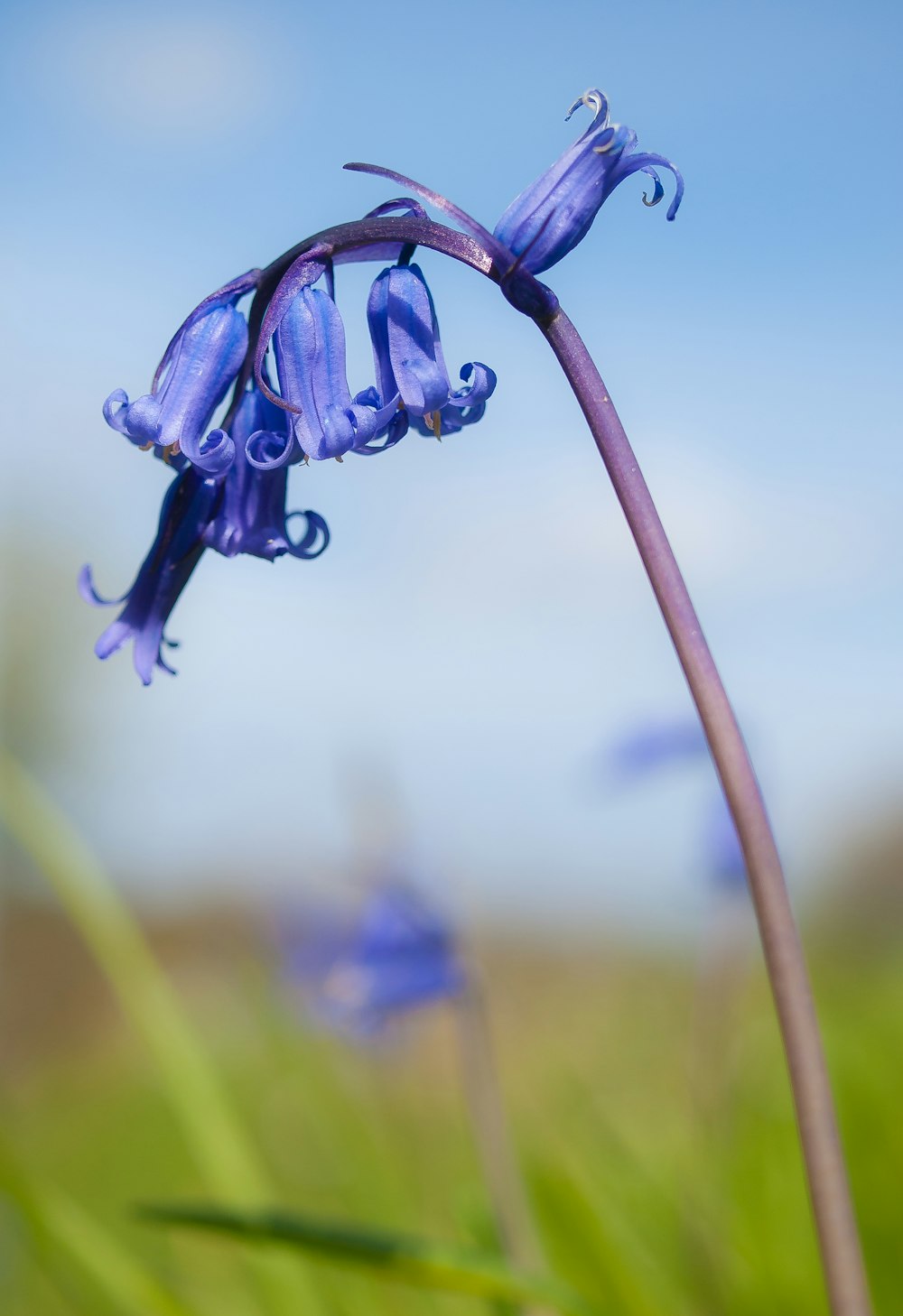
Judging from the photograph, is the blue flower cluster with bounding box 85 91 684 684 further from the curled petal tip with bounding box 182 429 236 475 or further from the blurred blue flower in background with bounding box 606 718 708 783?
the blurred blue flower in background with bounding box 606 718 708 783

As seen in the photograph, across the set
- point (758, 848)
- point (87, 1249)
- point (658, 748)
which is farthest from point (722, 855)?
point (758, 848)

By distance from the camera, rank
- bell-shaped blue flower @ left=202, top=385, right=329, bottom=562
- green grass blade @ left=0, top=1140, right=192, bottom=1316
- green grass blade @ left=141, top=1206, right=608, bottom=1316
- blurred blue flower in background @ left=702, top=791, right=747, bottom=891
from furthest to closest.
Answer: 1. blurred blue flower in background @ left=702, top=791, right=747, bottom=891
2. green grass blade @ left=0, top=1140, right=192, bottom=1316
3. green grass blade @ left=141, top=1206, right=608, bottom=1316
4. bell-shaped blue flower @ left=202, top=385, right=329, bottom=562

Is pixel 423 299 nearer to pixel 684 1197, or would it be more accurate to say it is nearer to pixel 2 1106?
pixel 684 1197

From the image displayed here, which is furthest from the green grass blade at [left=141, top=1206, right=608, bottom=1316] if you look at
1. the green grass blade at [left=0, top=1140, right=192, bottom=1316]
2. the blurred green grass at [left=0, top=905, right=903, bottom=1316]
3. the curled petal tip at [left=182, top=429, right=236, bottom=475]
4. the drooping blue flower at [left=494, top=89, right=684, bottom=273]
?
the drooping blue flower at [left=494, top=89, right=684, bottom=273]

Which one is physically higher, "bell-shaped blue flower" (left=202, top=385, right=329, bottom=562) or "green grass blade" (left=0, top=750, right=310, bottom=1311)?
"bell-shaped blue flower" (left=202, top=385, right=329, bottom=562)

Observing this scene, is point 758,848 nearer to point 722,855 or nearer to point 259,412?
point 259,412

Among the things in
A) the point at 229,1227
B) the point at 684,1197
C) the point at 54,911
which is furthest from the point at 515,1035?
the point at 229,1227
